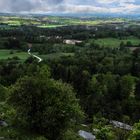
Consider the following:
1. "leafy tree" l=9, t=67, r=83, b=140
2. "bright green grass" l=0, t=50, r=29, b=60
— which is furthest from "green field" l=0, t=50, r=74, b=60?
"leafy tree" l=9, t=67, r=83, b=140

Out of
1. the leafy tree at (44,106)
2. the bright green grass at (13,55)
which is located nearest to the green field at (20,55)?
the bright green grass at (13,55)

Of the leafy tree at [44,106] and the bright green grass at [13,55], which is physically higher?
the leafy tree at [44,106]

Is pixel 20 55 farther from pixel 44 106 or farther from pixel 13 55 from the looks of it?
pixel 44 106

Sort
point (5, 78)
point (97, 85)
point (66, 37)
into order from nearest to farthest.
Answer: point (97, 85)
point (5, 78)
point (66, 37)

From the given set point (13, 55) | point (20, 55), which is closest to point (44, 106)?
point (13, 55)

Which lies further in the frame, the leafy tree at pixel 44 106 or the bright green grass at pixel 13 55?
the bright green grass at pixel 13 55

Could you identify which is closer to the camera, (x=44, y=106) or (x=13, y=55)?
(x=44, y=106)

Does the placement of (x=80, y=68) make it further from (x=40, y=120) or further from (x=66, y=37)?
(x=66, y=37)

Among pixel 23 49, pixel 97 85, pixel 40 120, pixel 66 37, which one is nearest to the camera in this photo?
pixel 40 120

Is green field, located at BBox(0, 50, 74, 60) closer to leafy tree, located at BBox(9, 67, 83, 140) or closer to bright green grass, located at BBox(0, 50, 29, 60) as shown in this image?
bright green grass, located at BBox(0, 50, 29, 60)

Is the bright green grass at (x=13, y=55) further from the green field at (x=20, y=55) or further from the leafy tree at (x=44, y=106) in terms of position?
the leafy tree at (x=44, y=106)

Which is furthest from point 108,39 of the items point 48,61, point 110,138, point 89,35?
point 110,138
